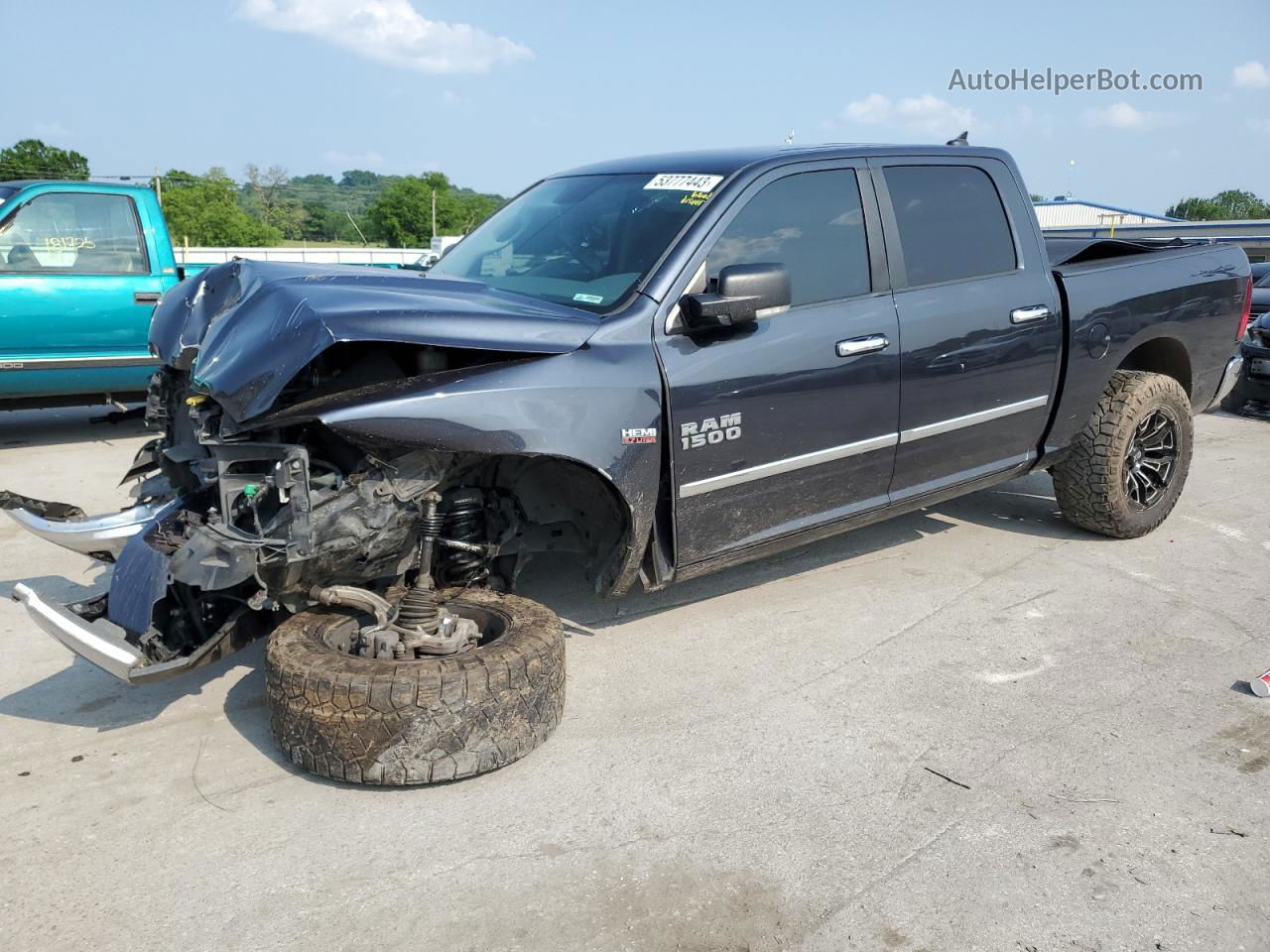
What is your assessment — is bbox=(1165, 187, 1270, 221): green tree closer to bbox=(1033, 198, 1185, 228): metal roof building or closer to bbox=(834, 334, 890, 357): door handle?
bbox=(1033, 198, 1185, 228): metal roof building

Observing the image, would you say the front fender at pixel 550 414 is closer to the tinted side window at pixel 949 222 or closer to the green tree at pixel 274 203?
the tinted side window at pixel 949 222

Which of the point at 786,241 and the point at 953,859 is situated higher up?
the point at 786,241

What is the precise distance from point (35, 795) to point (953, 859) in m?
2.67

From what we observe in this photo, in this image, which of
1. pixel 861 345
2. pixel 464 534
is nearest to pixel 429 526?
pixel 464 534

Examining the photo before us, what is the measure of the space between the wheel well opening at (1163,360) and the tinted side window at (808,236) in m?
2.31

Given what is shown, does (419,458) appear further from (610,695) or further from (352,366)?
(610,695)

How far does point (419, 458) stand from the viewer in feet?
10.6

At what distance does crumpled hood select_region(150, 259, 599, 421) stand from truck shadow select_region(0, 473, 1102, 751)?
1.18 meters

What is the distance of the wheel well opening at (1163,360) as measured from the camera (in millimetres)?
5652

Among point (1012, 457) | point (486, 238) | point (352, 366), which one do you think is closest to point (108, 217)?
point (486, 238)

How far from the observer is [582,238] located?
13.7 ft

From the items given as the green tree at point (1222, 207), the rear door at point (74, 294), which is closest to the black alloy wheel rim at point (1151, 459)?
the rear door at point (74, 294)

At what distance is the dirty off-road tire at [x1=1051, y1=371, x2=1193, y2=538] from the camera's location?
17.2 ft

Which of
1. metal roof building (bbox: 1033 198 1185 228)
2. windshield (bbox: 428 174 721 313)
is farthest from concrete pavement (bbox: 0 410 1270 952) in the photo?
metal roof building (bbox: 1033 198 1185 228)
